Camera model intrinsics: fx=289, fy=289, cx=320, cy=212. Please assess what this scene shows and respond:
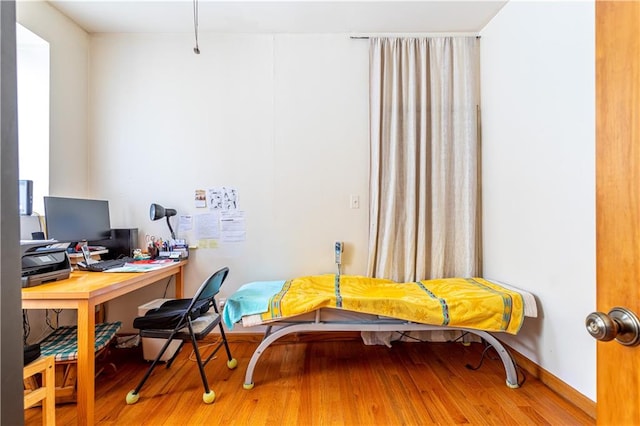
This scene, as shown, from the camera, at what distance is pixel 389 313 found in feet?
5.98

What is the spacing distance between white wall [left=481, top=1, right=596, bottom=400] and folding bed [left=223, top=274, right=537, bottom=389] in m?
0.22

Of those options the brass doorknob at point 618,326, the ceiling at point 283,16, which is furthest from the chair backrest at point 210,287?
the ceiling at point 283,16

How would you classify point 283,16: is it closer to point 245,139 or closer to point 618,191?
point 245,139

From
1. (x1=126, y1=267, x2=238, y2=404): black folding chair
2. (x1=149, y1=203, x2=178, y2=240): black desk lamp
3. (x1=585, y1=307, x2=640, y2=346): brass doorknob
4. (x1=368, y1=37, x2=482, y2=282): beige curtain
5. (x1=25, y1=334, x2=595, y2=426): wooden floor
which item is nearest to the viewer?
(x1=585, y1=307, x2=640, y2=346): brass doorknob

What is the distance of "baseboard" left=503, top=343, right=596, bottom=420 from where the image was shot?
1.56 metres

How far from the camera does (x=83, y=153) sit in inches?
98.0

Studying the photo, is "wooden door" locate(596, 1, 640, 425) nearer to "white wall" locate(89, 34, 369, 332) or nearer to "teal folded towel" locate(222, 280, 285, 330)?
"teal folded towel" locate(222, 280, 285, 330)

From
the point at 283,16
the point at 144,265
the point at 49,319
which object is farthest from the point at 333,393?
the point at 283,16

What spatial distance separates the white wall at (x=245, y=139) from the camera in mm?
2535

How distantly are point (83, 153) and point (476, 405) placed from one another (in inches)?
136

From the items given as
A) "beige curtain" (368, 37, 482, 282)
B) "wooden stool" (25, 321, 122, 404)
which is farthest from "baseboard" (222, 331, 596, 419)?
"wooden stool" (25, 321, 122, 404)

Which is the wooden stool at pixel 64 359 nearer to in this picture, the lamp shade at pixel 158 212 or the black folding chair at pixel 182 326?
the black folding chair at pixel 182 326

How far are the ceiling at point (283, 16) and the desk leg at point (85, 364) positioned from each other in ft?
7.20

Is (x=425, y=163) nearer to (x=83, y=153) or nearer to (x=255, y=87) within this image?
(x=255, y=87)
